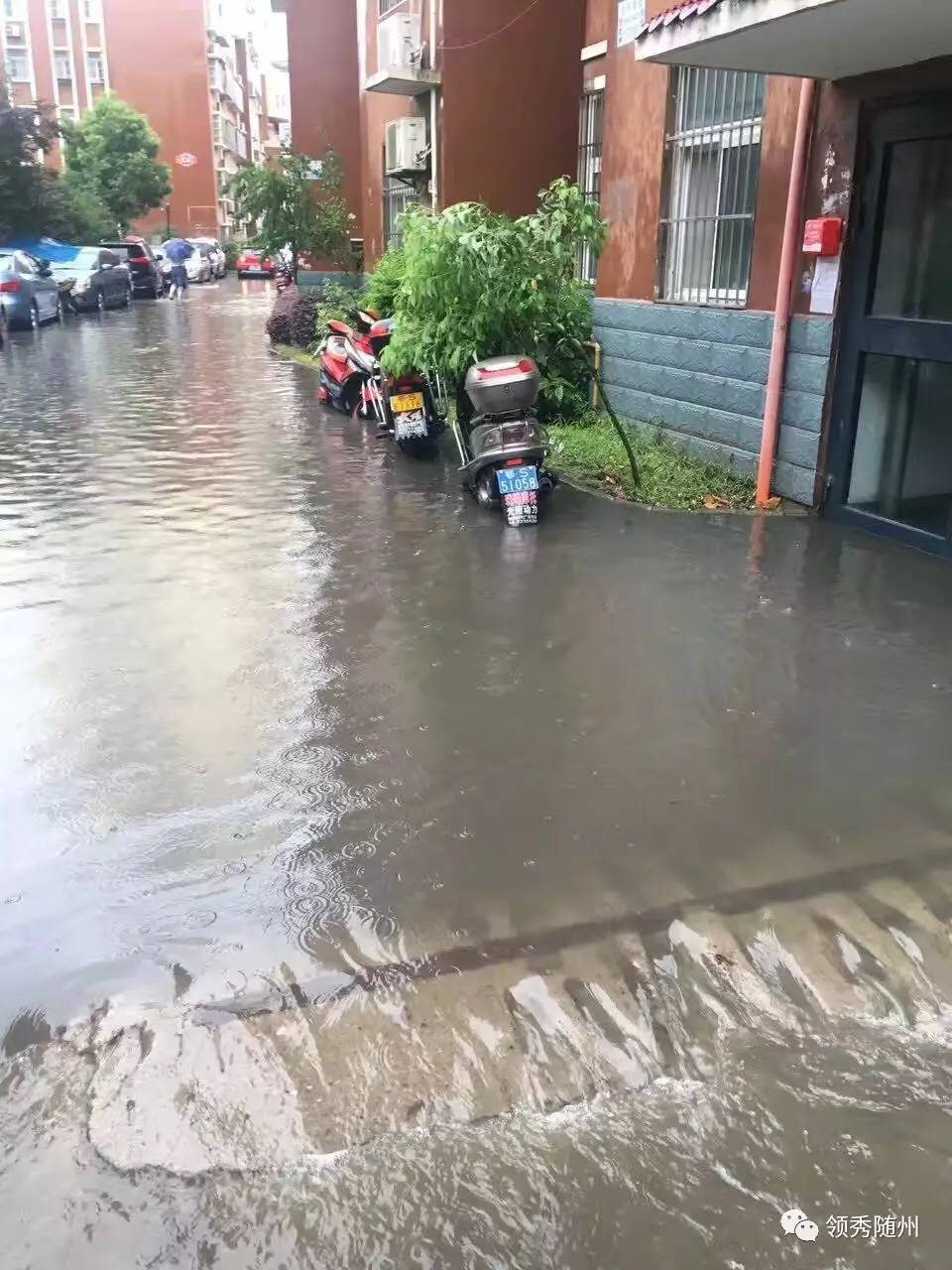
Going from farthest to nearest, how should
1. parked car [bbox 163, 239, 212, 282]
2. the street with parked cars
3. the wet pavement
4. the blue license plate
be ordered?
parked car [bbox 163, 239, 212, 282]
the street with parked cars
the blue license plate
the wet pavement

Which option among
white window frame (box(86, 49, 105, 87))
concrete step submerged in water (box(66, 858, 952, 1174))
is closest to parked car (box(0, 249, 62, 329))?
concrete step submerged in water (box(66, 858, 952, 1174))

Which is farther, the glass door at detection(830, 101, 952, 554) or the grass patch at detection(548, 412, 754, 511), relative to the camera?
the grass patch at detection(548, 412, 754, 511)

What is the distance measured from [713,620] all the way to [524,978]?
3.17 m

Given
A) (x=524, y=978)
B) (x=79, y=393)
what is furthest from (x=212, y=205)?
(x=524, y=978)

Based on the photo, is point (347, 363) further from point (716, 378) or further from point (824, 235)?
point (824, 235)

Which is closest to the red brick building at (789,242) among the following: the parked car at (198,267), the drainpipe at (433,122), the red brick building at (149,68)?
the drainpipe at (433,122)

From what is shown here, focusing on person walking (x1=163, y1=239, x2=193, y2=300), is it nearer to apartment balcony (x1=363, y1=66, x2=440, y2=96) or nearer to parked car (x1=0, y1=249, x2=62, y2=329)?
parked car (x1=0, y1=249, x2=62, y2=329)

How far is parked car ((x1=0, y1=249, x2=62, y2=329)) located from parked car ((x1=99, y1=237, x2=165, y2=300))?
860 centimetres

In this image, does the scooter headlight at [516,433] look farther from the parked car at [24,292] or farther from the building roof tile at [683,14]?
the parked car at [24,292]

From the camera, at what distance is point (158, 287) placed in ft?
108

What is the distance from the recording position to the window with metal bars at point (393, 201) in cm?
1611

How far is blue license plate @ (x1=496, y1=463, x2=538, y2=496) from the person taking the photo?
7.65m

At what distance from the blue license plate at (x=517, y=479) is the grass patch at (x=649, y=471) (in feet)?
3.46

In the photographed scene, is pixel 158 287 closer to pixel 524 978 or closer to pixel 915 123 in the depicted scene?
pixel 915 123
